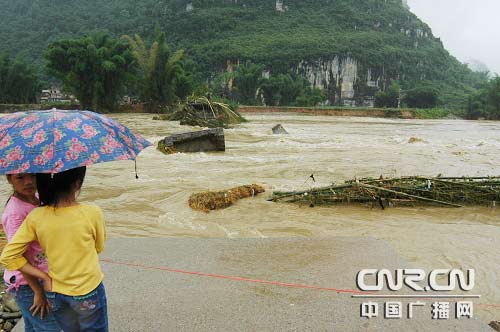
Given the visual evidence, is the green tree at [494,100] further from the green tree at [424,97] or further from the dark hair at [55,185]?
the dark hair at [55,185]

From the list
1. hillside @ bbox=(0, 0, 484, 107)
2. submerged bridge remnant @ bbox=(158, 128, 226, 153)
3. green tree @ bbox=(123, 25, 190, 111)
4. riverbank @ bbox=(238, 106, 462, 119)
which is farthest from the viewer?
hillside @ bbox=(0, 0, 484, 107)

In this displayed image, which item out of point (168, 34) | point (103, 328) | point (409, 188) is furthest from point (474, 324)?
point (168, 34)

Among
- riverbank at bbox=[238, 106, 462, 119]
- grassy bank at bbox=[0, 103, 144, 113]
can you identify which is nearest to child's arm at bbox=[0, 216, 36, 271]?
grassy bank at bbox=[0, 103, 144, 113]

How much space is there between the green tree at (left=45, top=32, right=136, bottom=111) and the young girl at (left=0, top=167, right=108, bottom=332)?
37.5 m

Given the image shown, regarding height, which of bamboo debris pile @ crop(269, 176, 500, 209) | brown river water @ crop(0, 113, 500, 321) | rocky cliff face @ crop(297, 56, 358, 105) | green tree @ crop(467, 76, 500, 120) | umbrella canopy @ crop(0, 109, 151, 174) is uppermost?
rocky cliff face @ crop(297, 56, 358, 105)

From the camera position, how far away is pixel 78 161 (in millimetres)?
2006

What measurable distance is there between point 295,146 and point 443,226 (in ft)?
33.3

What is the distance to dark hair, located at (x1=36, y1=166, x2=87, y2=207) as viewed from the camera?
1.99m

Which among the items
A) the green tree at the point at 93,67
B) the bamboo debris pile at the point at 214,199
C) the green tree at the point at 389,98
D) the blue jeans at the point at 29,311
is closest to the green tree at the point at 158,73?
the green tree at the point at 93,67

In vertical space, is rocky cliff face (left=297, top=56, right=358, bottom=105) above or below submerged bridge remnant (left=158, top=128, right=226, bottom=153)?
above

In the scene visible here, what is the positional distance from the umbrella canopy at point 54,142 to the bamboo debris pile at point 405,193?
4949mm

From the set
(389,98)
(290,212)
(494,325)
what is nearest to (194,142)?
(290,212)

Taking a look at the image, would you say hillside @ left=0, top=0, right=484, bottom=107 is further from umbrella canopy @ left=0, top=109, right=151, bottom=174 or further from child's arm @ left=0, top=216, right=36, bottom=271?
child's arm @ left=0, top=216, right=36, bottom=271

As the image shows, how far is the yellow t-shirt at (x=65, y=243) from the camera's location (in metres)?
1.96
